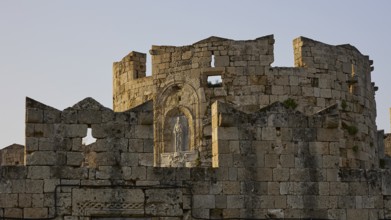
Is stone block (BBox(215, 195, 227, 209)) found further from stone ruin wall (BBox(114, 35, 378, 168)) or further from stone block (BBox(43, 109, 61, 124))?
stone ruin wall (BBox(114, 35, 378, 168))

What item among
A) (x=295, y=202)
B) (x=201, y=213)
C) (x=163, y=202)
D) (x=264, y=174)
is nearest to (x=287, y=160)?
(x=264, y=174)

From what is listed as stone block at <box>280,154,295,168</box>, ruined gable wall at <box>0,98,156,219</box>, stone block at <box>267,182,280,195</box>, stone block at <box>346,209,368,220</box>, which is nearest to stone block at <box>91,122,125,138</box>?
ruined gable wall at <box>0,98,156,219</box>

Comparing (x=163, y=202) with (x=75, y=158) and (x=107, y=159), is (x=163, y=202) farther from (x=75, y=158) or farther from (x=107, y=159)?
(x=75, y=158)

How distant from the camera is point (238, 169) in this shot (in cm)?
1540

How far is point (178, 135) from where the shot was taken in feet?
70.5

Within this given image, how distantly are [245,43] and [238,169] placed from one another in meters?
6.76

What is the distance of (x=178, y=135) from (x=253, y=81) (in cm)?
230

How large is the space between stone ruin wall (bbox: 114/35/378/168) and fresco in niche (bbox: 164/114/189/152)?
181 millimetres

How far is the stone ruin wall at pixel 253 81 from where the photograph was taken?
70.1 ft

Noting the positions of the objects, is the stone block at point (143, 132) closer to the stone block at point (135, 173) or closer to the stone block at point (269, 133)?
the stone block at point (135, 173)

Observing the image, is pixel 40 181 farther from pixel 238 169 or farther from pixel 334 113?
pixel 334 113

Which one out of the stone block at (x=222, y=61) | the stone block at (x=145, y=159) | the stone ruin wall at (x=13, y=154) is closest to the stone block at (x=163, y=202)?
the stone block at (x=145, y=159)

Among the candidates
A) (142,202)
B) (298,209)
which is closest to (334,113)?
(298,209)

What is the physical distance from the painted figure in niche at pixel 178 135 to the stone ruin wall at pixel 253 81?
1.23 ft
